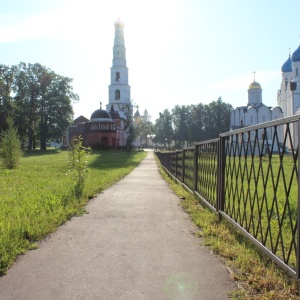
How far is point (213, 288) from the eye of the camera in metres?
3.18

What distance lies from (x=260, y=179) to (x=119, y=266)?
188cm

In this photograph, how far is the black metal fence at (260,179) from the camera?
3.19 meters

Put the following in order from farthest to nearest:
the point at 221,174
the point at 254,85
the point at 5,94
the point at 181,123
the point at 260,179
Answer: the point at 181,123
the point at 254,85
the point at 5,94
the point at 221,174
the point at 260,179

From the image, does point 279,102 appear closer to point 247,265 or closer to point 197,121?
point 197,121

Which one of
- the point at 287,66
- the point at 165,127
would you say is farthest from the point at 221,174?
the point at 165,127

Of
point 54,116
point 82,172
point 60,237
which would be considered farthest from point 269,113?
point 60,237

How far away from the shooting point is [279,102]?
76.1 m

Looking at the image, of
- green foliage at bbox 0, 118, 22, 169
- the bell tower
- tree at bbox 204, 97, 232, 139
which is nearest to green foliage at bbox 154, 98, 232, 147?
tree at bbox 204, 97, 232, 139

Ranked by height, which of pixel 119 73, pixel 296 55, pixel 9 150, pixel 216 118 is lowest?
pixel 9 150

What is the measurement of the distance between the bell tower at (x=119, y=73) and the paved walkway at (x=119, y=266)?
75.0 meters

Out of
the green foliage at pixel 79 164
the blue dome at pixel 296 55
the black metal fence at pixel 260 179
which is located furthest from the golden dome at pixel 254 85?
the black metal fence at pixel 260 179

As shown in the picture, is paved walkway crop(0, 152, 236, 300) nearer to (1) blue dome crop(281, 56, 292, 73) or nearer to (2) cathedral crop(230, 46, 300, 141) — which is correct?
(2) cathedral crop(230, 46, 300, 141)

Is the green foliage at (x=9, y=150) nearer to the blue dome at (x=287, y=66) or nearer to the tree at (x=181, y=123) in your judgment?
the blue dome at (x=287, y=66)

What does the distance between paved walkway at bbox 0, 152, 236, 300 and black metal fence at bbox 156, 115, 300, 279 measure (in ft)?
1.89
